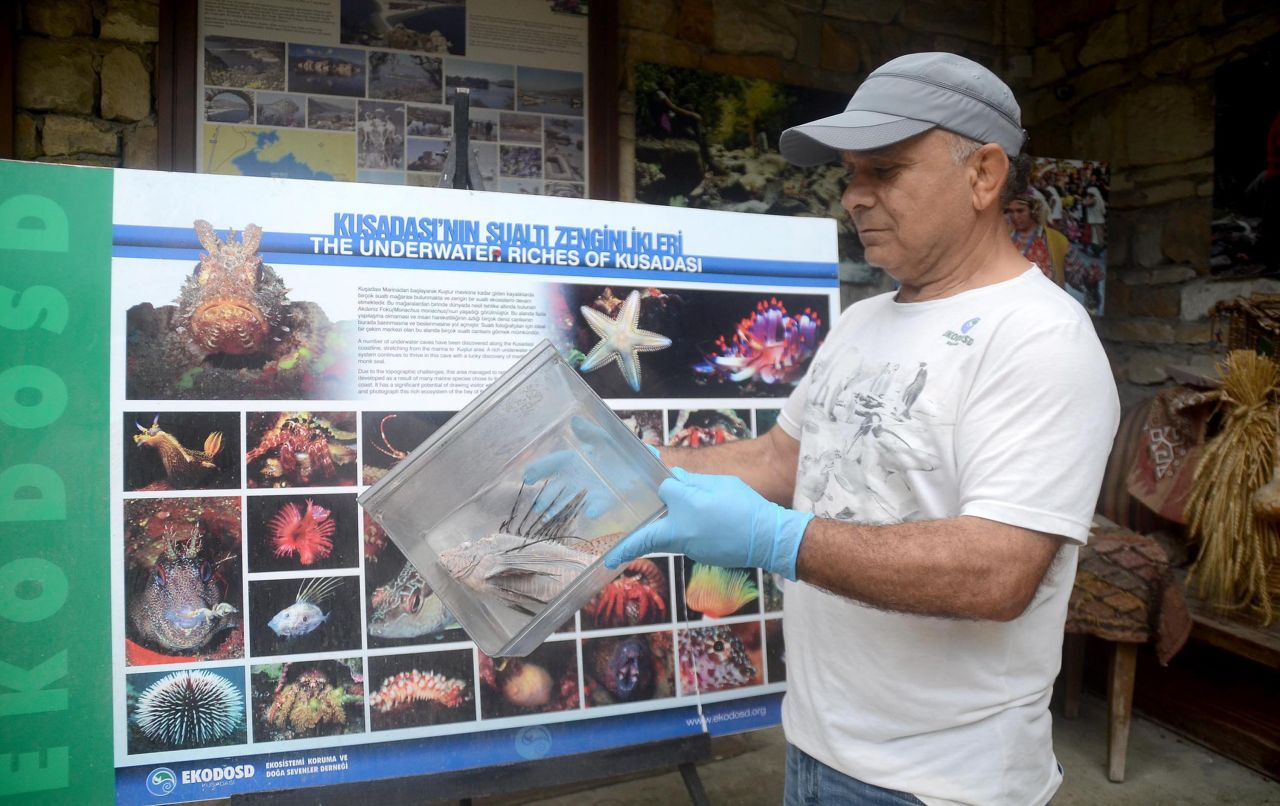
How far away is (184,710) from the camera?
164 centimetres

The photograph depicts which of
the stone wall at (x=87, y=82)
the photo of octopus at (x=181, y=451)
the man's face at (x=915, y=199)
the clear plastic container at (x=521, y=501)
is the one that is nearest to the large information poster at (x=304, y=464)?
the photo of octopus at (x=181, y=451)

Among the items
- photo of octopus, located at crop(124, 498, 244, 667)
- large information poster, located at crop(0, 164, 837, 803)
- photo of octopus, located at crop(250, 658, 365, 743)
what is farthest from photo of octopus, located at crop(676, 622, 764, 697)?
photo of octopus, located at crop(124, 498, 244, 667)

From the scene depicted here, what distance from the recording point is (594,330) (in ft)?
6.44

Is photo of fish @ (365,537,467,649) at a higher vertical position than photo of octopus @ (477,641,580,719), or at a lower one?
higher

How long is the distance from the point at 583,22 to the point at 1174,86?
8.35 ft

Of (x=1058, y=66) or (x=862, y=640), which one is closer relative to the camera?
(x=862, y=640)

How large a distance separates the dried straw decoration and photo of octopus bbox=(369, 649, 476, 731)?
8.00 feet

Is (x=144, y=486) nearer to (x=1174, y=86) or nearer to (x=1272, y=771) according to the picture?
(x=1272, y=771)

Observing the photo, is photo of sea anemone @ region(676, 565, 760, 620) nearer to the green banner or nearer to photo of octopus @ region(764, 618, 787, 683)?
photo of octopus @ region(764, 618, 787, 683)

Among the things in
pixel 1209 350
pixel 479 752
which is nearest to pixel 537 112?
pixel 479 752

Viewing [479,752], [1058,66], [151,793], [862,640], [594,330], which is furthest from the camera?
[1058,66]

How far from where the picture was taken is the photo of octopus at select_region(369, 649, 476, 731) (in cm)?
174

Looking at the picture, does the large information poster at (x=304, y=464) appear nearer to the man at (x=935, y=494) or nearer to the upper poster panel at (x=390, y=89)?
the man at (x=935, y=494)

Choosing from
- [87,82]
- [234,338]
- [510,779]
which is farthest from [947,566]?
[87,82]
